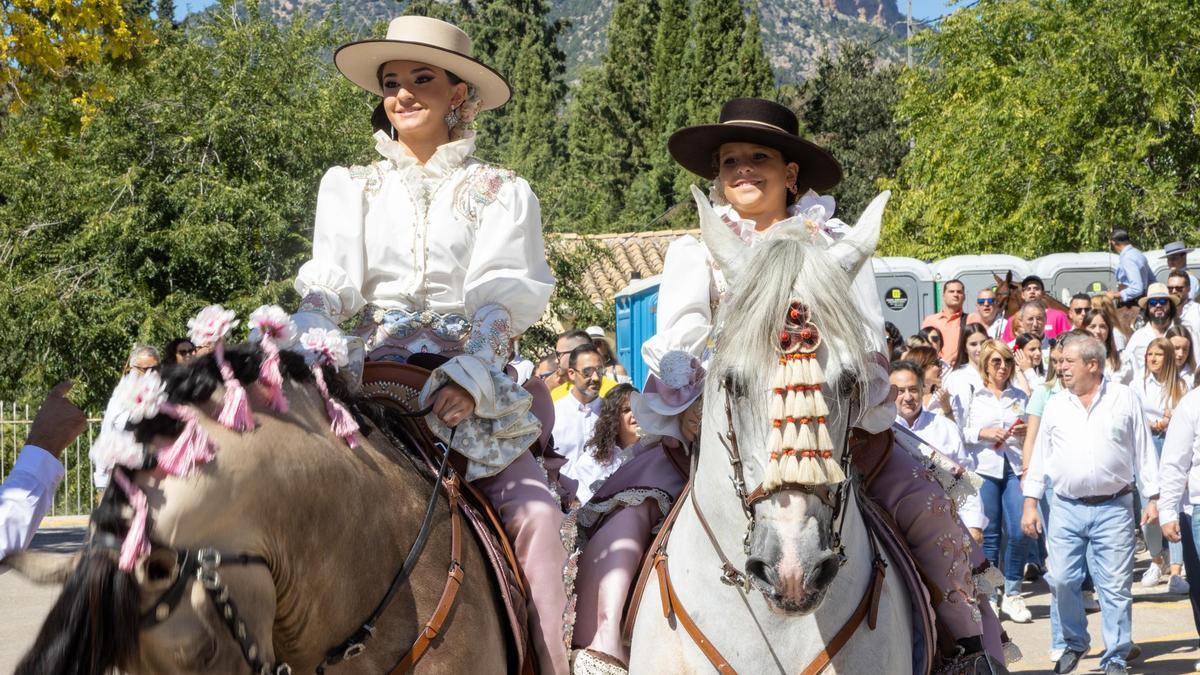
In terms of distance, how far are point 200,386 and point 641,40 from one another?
51.9 metres

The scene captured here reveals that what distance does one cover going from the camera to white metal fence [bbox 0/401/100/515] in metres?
18.4

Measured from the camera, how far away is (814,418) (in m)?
3.68

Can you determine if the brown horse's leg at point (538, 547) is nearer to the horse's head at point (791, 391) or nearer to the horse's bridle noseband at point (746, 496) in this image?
the horse's bridle noseband at point (746, 496)

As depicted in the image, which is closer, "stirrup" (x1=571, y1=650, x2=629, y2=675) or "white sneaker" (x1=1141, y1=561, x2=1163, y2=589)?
"stirrup" (x1=571, y1=650, x2=629, y2=675)

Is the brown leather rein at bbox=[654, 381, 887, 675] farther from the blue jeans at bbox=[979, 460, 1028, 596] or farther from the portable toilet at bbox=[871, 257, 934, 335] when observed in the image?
the portable toilet at bbox=[871, 257, 934, 335]

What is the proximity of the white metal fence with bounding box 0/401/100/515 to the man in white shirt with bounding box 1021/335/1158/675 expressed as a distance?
12.8 meters

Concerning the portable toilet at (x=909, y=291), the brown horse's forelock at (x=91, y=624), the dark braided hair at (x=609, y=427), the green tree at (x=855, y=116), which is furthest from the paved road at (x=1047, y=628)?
the green tree at (x=855, y=116)

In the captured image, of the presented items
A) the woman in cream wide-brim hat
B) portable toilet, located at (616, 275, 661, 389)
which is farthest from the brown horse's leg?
portable toilet, located at (616, 275, 661, 389)

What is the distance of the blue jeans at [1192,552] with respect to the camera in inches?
385

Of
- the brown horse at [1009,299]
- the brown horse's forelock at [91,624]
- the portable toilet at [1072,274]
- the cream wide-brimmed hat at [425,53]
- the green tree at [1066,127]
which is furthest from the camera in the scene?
the green tree at [1066,127]

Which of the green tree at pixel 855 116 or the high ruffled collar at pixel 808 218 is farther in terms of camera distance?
the green tree at pixel 855 116

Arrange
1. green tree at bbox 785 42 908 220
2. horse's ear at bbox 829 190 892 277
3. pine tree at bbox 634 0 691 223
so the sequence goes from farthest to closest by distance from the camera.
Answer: green tree at bbox 785 42 908 220
pine tree at bbox 634 0 691 223
horse's ear at bbox 829 190 892 277

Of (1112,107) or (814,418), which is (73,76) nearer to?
(814,418)

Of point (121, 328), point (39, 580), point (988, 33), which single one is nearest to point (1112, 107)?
point (988, 33)
